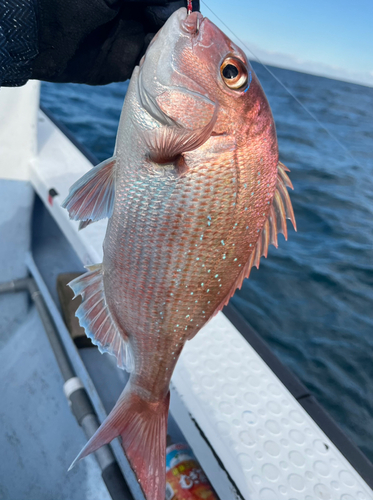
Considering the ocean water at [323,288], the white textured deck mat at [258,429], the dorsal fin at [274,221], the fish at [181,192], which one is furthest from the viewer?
the ocean water at [323,288]

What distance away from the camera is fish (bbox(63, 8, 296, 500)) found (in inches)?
42.3

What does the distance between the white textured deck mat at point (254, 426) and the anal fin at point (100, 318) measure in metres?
0.58

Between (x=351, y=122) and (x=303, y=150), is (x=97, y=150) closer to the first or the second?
(x=303, y=150)

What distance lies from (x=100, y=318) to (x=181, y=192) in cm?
54

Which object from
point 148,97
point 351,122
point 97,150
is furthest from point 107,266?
point 351,122

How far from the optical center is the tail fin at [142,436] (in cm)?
116

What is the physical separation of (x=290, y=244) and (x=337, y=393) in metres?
2.62

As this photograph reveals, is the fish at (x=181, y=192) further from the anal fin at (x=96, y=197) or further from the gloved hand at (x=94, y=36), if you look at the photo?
the gloved hand at (x=94, y=36)

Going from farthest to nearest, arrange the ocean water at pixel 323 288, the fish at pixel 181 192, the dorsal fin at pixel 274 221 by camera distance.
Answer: the ocean water at pixel 323 288
the dorsal fin at pixel 274 221
the fish at pixel 181 192

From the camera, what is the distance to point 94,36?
1.46m

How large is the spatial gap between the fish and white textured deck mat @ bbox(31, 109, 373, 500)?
0.50m

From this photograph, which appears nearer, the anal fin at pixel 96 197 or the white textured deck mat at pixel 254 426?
the anal fin at pixel 96 197

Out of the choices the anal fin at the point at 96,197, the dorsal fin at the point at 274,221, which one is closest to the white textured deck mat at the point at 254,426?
the dorsal fin at the point at 274,221

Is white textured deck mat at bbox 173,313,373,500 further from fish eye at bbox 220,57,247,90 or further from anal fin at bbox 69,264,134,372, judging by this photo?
fish eye at bbox 220,57,247,90
